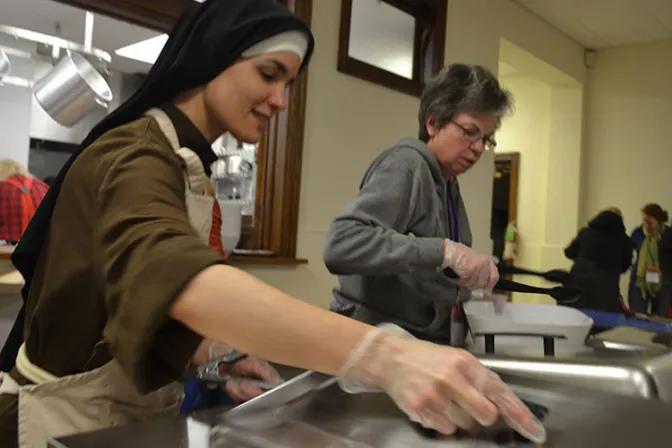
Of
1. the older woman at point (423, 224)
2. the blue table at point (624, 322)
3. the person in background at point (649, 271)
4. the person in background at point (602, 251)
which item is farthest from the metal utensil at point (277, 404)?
the person in background at point (649, 271)

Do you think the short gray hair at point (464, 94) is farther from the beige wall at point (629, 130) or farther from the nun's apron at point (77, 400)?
the beige wall at point (629, 130)

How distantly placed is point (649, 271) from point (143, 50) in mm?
3231

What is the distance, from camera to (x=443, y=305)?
1.11 meters

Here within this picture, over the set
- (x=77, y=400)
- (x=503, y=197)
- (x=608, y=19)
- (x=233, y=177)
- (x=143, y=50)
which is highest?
(x=608, y=19)

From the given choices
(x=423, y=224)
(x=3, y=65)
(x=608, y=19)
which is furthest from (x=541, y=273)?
(x=608, y=19)

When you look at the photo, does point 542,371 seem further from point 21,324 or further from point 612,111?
point 612,111

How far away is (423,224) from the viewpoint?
1.14 metres

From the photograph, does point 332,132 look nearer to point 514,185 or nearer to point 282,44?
point 282,44

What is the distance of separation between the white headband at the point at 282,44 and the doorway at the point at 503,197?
3.72 metres

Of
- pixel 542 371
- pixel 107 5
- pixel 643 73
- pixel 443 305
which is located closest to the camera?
pixel 542 371

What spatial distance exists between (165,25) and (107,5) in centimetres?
19

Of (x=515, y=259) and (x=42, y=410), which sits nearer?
(x=42, y=410)

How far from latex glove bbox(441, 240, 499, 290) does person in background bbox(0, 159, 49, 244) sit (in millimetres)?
1234

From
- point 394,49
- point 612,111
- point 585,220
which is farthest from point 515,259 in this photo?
point 394,49
